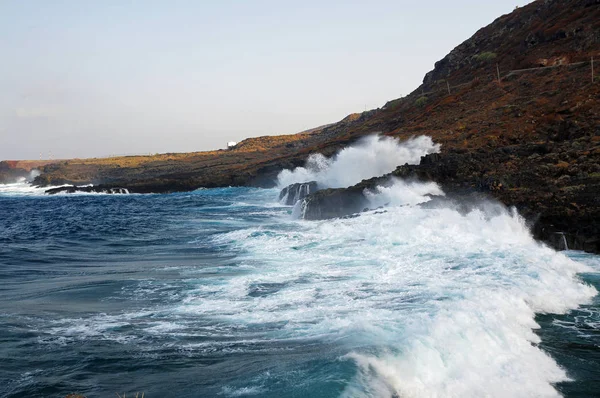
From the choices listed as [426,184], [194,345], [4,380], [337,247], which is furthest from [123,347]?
[426,184]

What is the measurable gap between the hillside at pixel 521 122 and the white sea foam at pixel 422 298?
2.13 m

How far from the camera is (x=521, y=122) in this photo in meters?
35.2

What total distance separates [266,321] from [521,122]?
30568 mm

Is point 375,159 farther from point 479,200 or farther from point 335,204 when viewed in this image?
point 479,200

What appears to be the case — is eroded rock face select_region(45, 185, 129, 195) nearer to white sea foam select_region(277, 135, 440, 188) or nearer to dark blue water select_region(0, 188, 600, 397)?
white sea foam select_region(277, 135, 440, 188)

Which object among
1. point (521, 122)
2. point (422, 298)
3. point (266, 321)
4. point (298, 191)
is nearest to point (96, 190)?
point (298, 191)

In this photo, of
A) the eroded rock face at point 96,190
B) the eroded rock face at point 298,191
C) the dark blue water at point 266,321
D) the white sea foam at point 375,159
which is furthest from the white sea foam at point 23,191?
the dark blue water at point 266,321

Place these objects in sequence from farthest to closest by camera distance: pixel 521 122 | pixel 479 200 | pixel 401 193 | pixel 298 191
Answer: pixel 298 191
pixel 521 122
pixel 401 193
pixel 479 200

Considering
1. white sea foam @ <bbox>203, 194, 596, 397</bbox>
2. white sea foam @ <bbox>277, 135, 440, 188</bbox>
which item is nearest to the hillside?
white sea foam @ <bbox>277, 135, 440, 188</bbox>

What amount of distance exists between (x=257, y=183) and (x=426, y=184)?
47.8 meters

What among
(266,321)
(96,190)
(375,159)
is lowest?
(266,321)

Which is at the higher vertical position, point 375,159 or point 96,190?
point 96,190

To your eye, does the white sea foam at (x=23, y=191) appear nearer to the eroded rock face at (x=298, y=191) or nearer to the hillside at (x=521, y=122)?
the hillside at (x=521, y=122)

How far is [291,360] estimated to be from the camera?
8164 millimetres
